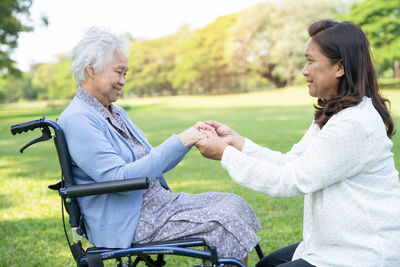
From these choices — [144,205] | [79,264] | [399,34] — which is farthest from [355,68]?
[399,34]

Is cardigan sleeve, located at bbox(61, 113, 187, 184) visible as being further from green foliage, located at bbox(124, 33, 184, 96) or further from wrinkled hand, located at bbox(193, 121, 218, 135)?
green foliage, located at bbox(124, 33, 184, 96)

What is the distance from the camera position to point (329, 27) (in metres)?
2.04

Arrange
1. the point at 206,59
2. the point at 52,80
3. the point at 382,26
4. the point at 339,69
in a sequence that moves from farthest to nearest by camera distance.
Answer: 1. the point at 52,80
2. the point at 206,59
3. the point at 382,26
4. the point at 339,69

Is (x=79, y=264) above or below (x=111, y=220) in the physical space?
below

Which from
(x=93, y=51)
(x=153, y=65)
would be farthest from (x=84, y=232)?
(x=153, y=65)

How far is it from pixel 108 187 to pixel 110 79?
0.77m

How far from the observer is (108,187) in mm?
1997

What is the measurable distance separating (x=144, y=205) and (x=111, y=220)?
0.76ft

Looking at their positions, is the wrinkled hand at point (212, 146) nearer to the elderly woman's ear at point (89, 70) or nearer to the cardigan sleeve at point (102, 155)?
the cardigan sleeve at point (102, 155)

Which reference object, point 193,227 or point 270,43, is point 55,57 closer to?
point 270,43

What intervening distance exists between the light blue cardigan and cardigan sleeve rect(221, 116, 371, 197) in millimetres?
Answer: 560

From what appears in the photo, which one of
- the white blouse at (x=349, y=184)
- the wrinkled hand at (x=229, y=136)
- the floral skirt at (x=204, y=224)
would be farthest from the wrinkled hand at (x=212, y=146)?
the wrinkled hand at (x=229, y=136)

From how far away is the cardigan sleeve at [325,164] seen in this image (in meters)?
1.92

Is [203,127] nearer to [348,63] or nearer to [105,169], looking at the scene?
[105,169]
